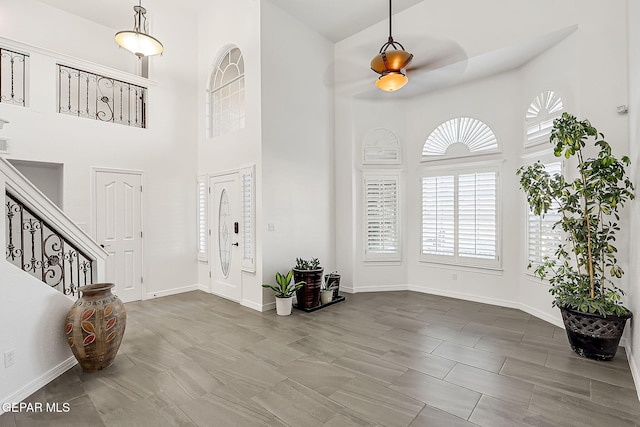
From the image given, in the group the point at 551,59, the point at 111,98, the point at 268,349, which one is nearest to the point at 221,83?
the point at 111,98

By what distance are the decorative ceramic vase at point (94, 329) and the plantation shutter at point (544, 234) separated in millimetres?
5075

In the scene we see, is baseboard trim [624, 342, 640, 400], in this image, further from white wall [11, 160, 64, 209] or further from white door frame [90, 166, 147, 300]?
white wall [11, 160, 64, 209]

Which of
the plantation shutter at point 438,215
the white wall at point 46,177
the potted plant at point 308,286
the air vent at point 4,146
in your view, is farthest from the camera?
the plantation shutter at point 438,215

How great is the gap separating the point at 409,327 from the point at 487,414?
1.71 metres

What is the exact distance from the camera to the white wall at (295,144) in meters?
4.74

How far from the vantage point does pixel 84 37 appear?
5.23 m

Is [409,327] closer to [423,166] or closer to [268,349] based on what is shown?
[268,349]

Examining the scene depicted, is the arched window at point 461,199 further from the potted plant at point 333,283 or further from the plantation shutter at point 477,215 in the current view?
the potted plant at point 333,283

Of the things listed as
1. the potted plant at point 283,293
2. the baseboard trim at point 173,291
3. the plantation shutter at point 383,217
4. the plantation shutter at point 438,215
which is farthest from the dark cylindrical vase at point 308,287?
the plantation shutter at point 438,215

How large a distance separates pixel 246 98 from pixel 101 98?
2724 mm

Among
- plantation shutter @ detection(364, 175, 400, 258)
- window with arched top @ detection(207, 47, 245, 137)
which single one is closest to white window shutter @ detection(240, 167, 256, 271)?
window with arched top @ detection(207, 47, 245, 137)

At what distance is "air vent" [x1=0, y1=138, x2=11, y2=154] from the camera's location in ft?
13.2

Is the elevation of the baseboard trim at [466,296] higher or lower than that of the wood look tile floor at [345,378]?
higher

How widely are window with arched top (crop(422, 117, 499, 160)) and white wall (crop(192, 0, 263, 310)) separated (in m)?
3.12
